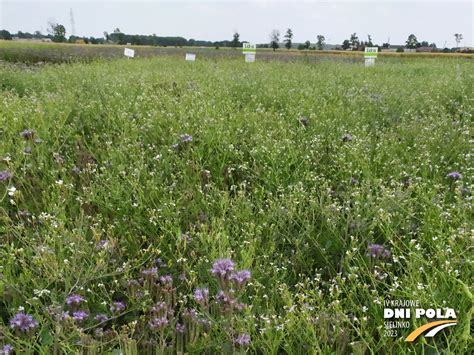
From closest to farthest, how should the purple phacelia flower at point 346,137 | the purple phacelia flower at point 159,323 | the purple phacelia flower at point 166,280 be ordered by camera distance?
the purple phacelia flower at point 159,323 < the purple phacelia flower at point 166,280 < the purple phacelia flower at point 346,137

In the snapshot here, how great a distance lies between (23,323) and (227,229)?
1.06 m

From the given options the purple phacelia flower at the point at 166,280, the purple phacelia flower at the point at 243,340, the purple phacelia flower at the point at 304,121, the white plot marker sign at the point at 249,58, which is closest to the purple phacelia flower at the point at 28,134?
the purple phacelia flower at the point at 166,280

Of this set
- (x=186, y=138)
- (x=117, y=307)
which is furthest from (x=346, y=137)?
(x=117, y=307)

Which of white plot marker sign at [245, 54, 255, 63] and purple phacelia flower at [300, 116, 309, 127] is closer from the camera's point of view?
purple phacelia flower at [300, 116, 309, 127]

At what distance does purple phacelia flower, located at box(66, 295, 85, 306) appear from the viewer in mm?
1836

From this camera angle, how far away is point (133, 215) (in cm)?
257

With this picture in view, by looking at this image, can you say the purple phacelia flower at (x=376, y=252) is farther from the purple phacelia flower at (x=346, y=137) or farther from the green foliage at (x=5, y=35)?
the green foliage at (x=5, y=35)

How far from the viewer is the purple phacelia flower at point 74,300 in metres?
1.84

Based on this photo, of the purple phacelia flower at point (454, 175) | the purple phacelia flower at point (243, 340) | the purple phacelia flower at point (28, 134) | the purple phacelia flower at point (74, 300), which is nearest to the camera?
the purple phacelia flower at point (243, 340)

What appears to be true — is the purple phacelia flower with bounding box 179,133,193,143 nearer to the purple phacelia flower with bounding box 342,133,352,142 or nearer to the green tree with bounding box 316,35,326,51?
the purple phacelia flower with bounding box 342,133,352,142

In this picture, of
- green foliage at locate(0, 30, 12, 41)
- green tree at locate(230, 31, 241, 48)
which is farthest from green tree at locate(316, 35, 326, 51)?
green foliage at locate(0, 30, 12, 41)

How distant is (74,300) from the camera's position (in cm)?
183

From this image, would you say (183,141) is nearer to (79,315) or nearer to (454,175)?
(79,315)

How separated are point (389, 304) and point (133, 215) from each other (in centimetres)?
156
